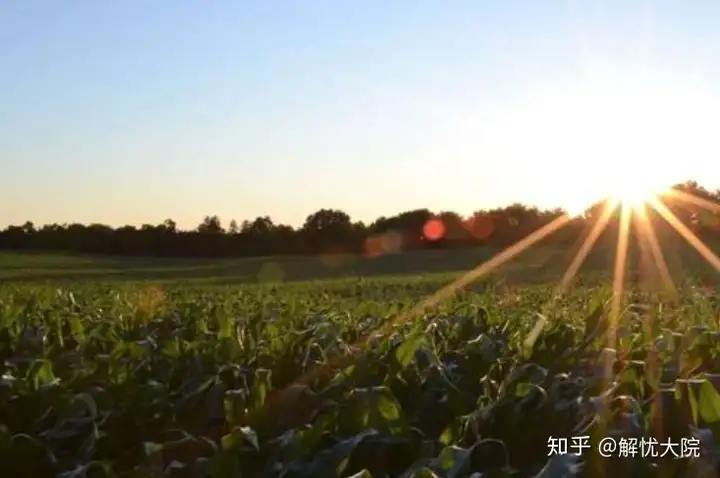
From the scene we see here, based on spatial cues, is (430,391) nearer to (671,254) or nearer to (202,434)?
(202,434)

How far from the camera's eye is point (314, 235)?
6450 cm

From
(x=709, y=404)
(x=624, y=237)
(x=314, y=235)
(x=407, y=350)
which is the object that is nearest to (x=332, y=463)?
(x=709, y=404)

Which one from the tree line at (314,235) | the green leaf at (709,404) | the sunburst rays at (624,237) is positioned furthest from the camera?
the tree line at (314,235)

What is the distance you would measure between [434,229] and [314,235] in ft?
27.6

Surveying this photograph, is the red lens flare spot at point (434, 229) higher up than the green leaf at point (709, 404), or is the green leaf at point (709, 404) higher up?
the red lens flare spot at point (434, 229)

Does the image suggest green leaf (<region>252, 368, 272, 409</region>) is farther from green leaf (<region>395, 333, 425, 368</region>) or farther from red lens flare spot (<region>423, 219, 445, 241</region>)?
red lens flare spot (<region>423, 219, 445, 241</region>)

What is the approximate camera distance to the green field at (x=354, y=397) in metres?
2.82

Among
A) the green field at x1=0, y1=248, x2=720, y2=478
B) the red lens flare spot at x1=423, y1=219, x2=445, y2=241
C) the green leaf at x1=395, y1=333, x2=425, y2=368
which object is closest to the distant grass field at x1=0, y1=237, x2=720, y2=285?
the red lens flare spot at x1=423, y1=219, x2=445, y2=241

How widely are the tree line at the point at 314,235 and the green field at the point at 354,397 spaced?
53.1 metres

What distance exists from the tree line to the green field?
53.1 m

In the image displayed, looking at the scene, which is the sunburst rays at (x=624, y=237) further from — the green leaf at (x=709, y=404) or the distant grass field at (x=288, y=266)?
the green leaf at (x=709, y=404)

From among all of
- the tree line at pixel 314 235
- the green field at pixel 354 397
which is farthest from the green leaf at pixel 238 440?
the tree line at pixel 314 235

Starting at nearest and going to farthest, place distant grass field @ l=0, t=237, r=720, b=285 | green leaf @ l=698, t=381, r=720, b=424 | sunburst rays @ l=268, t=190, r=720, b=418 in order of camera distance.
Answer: green leaf @ l=698, t=381, r=720, b=424, sunburst rays @ l=268, t=190, r=720, b=418, distant grass field @ l=0, t=237, r=720, b=285

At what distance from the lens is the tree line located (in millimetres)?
62094
